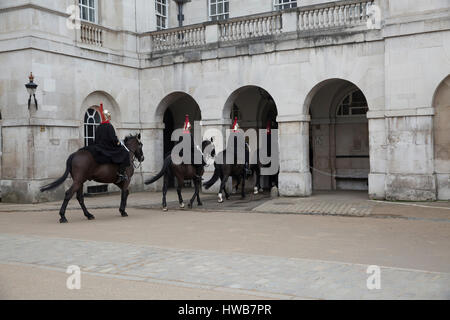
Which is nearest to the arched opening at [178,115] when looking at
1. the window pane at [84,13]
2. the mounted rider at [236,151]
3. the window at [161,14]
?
the window at [161,14]

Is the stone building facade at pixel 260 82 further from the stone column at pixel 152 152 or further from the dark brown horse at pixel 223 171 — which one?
the dark brown horse at pixel 223 171

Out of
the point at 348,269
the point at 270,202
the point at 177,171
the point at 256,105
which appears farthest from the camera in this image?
the point at 256,105

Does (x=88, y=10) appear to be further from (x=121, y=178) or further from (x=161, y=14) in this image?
(x=121, y=178)

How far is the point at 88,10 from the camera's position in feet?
62.0

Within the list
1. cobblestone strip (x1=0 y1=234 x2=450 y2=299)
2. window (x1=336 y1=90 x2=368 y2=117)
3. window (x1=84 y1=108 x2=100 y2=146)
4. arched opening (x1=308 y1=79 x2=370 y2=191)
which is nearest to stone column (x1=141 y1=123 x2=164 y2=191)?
window (x1=84 y1=108 x2=100 y2=146)

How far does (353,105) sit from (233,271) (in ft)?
47.4

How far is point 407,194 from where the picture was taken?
47.6 ft

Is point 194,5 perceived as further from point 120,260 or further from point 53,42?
point 120,260

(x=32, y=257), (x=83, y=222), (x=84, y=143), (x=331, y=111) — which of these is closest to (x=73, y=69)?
(x=84, y=143)

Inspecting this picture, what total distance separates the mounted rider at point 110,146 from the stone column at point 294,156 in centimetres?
626

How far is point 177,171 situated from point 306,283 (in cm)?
842

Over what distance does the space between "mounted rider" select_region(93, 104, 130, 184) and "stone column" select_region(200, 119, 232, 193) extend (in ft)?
20.5

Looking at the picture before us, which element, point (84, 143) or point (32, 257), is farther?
point (84, 143)

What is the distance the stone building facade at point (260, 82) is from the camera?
14.5m
